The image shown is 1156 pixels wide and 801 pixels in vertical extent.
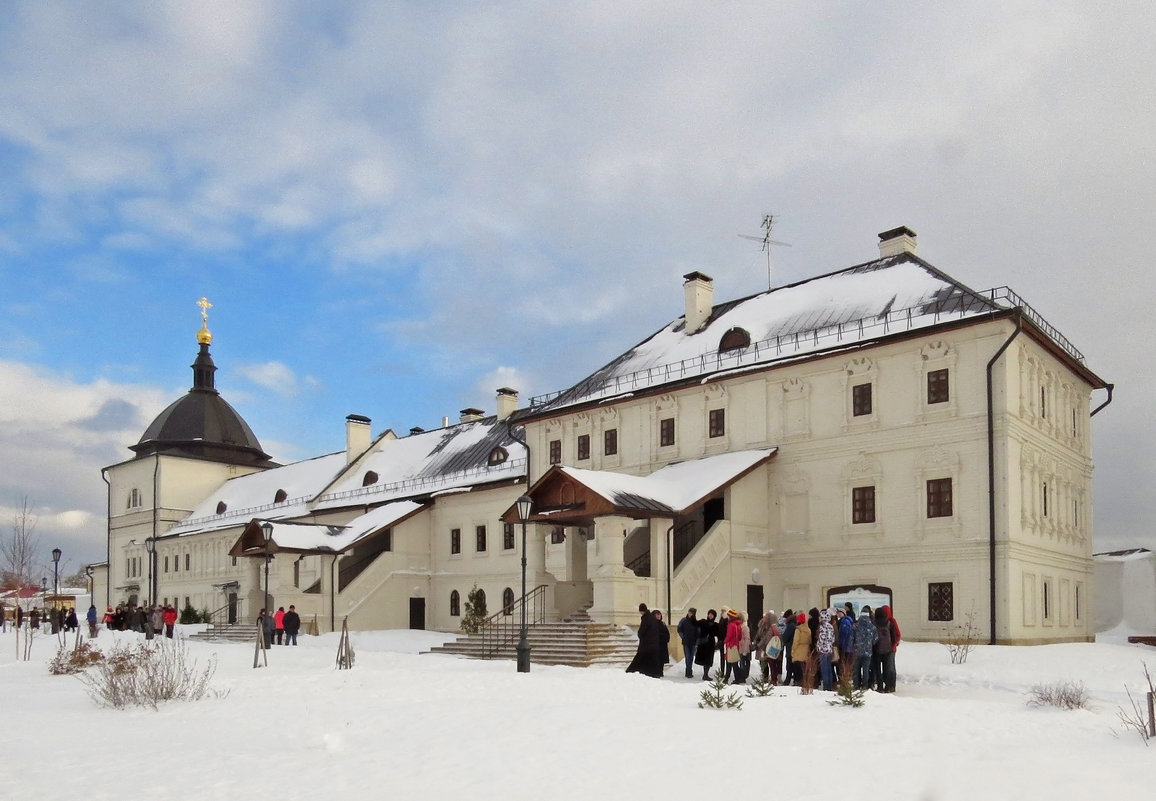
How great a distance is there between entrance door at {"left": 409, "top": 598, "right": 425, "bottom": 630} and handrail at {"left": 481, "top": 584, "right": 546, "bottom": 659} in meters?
7.86

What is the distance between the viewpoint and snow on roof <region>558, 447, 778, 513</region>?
2678 centimetres

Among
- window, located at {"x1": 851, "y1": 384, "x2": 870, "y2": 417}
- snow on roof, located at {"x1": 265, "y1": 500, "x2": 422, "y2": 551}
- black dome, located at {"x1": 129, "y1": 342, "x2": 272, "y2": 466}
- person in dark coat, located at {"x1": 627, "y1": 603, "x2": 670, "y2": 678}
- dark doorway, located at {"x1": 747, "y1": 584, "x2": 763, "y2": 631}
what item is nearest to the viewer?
person in dark coat, located at {"x1": 627, "y1": 603, "x2": 670, "y2": 678}

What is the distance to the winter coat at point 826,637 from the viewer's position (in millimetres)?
17609

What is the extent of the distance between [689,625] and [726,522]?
813 centimetres

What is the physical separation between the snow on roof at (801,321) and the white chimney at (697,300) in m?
0.32

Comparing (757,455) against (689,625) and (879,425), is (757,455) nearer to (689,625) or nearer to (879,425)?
(879,425)

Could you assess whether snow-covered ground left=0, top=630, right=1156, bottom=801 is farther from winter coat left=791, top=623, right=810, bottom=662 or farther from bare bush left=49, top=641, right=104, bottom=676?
bare bush left=49, top=641, right=104, bottom=676

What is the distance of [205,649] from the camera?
1134 inches

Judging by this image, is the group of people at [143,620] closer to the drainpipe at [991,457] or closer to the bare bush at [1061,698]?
the drainpipe at [991,457]

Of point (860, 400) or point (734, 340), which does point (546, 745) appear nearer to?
point (860, 400)

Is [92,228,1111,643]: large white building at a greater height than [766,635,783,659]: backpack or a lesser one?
greater

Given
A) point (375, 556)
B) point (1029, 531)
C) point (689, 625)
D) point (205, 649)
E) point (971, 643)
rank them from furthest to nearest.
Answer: point (375, 556), point (205, 649), point (1029, 531), point (971, 643), point (689, 625)

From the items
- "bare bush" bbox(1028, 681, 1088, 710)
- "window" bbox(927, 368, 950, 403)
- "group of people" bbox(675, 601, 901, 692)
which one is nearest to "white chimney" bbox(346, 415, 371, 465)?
"window" bbox(927, 368, 950, 403)

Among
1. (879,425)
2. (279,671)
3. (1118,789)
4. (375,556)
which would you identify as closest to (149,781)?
(1118,789)
